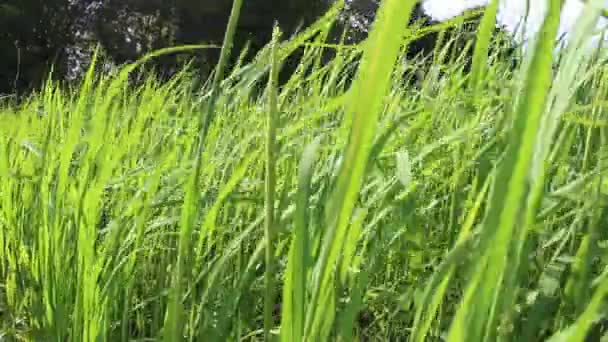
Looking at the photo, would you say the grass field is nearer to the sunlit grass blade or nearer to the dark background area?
the sunlit grass blade

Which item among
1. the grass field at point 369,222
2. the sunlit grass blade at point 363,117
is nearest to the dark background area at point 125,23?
the grass field at point 369,222

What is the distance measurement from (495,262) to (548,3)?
0.11 m

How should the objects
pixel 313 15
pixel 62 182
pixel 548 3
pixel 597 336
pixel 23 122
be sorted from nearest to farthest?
pixel 548 3
pixel 597 336
pixel 62 182
pixel 23 122
pixel 313 15

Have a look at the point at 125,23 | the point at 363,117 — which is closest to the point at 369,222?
the point at 363,117

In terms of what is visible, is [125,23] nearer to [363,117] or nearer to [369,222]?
[369,222]

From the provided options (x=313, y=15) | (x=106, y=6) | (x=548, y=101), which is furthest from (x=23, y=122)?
(x=106, y=6)

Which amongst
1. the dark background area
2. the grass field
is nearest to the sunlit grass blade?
the grass field

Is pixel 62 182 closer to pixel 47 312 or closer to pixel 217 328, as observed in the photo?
pixel 47 312

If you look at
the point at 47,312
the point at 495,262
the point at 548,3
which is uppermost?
the point at 548,3

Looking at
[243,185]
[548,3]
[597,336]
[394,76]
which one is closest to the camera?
[548,3]

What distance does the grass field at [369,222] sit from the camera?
0.30m

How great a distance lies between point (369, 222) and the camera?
761 millimetres

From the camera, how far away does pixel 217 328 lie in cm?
59

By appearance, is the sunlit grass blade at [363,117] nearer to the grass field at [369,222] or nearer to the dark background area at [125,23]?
the grass field at [369,222]
